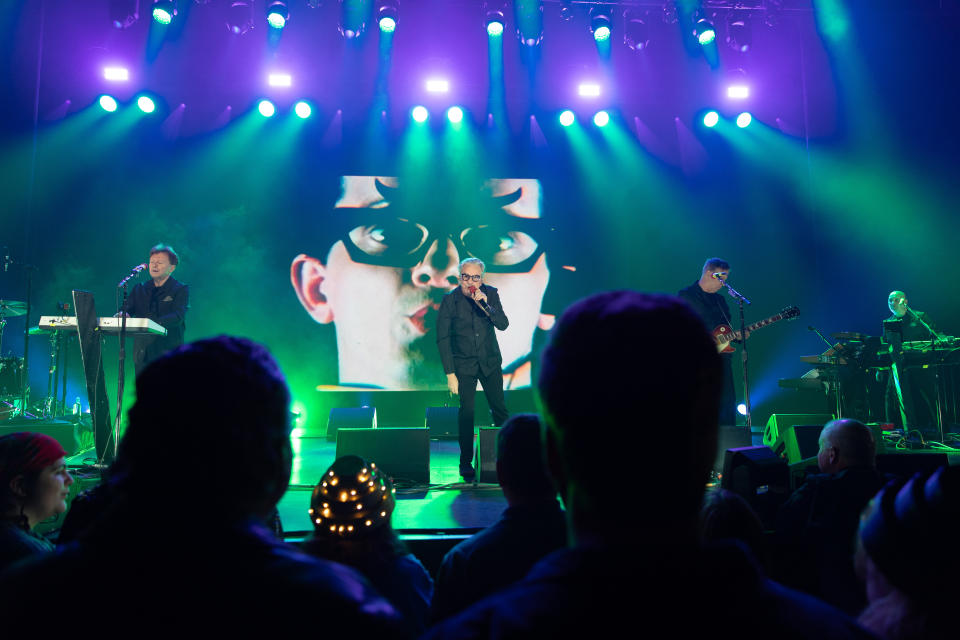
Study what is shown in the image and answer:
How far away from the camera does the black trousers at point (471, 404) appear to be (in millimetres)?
5727

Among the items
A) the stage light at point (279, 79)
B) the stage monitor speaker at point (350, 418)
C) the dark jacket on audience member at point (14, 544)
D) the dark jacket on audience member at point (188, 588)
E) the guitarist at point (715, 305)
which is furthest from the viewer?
the stage light at point (279, 79)

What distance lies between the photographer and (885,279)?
984cm

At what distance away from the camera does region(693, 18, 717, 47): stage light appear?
28.6 feet

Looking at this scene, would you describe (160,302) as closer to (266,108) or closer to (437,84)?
(266,108)

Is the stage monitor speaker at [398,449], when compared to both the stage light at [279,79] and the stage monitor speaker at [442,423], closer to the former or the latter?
the stage monitor speaker at [442,423]

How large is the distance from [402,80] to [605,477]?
32.2ft

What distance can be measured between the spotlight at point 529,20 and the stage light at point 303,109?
322 centimetres

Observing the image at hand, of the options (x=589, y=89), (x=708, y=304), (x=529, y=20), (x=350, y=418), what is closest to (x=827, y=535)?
(x=708, y=304)

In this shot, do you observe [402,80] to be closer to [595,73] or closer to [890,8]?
[595,73]

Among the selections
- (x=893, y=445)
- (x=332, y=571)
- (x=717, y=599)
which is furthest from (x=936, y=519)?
(x=893, y=445)

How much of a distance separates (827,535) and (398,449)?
3.30 meters

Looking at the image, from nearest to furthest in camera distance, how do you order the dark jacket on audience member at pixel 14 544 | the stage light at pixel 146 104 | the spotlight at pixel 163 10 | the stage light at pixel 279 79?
1. the dark jacket on audience member at pixel 14 544
2. the spotlight at pixel 163 10
3. the stage light at pixel 146 104
4. the stage light at pixel 279 79

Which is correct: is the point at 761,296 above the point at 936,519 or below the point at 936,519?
above

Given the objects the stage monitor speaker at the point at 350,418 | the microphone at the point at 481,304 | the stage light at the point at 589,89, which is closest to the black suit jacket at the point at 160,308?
the stage monitor speaker at the point at 350,418
